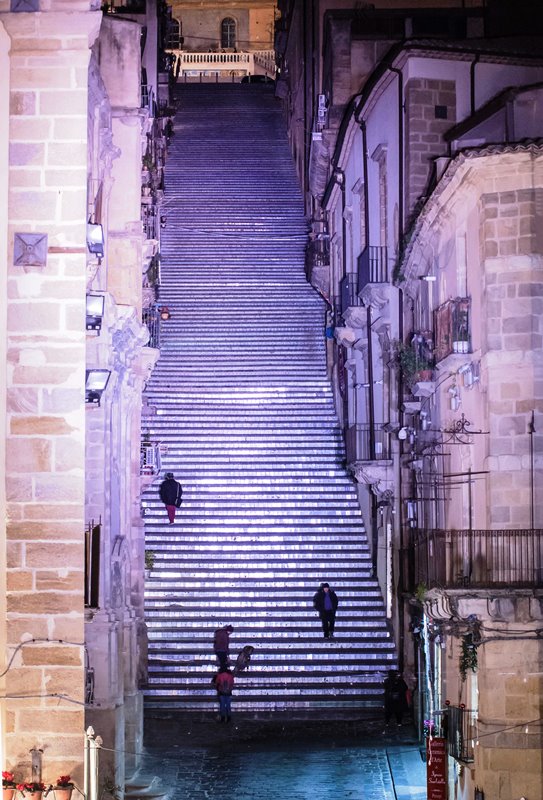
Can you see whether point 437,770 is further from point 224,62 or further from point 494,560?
point 224,62

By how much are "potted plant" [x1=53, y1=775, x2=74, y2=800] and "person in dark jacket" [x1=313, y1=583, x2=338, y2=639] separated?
16999 mm

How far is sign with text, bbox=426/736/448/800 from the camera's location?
2056 cm

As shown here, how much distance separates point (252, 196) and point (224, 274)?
23.6 ft

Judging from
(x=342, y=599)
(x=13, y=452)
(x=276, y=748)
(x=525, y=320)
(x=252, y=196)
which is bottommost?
(x=276, y=748)

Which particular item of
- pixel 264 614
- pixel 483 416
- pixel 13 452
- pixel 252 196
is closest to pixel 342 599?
pixel 264 614

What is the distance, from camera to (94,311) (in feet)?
64.6

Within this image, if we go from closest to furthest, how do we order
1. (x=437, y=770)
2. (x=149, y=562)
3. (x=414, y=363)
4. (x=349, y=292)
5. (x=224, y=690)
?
(x=437, y=770), (x=414, y=363), (x=224, y=690), (x=149, y=562), (x=349, y=292)

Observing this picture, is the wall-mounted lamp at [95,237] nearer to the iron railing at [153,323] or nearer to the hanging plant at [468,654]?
the hanging plant at [468,654]

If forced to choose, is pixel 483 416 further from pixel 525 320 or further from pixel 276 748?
pixel 276 748

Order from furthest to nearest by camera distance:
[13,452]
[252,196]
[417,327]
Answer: [252,196] → [417,327] → [13,452]

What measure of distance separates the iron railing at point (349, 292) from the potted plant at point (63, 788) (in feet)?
73.9

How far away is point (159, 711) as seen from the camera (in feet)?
92.0

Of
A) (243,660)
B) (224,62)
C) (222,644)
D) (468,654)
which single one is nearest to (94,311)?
(468,654)

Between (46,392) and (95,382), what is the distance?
620 cm
